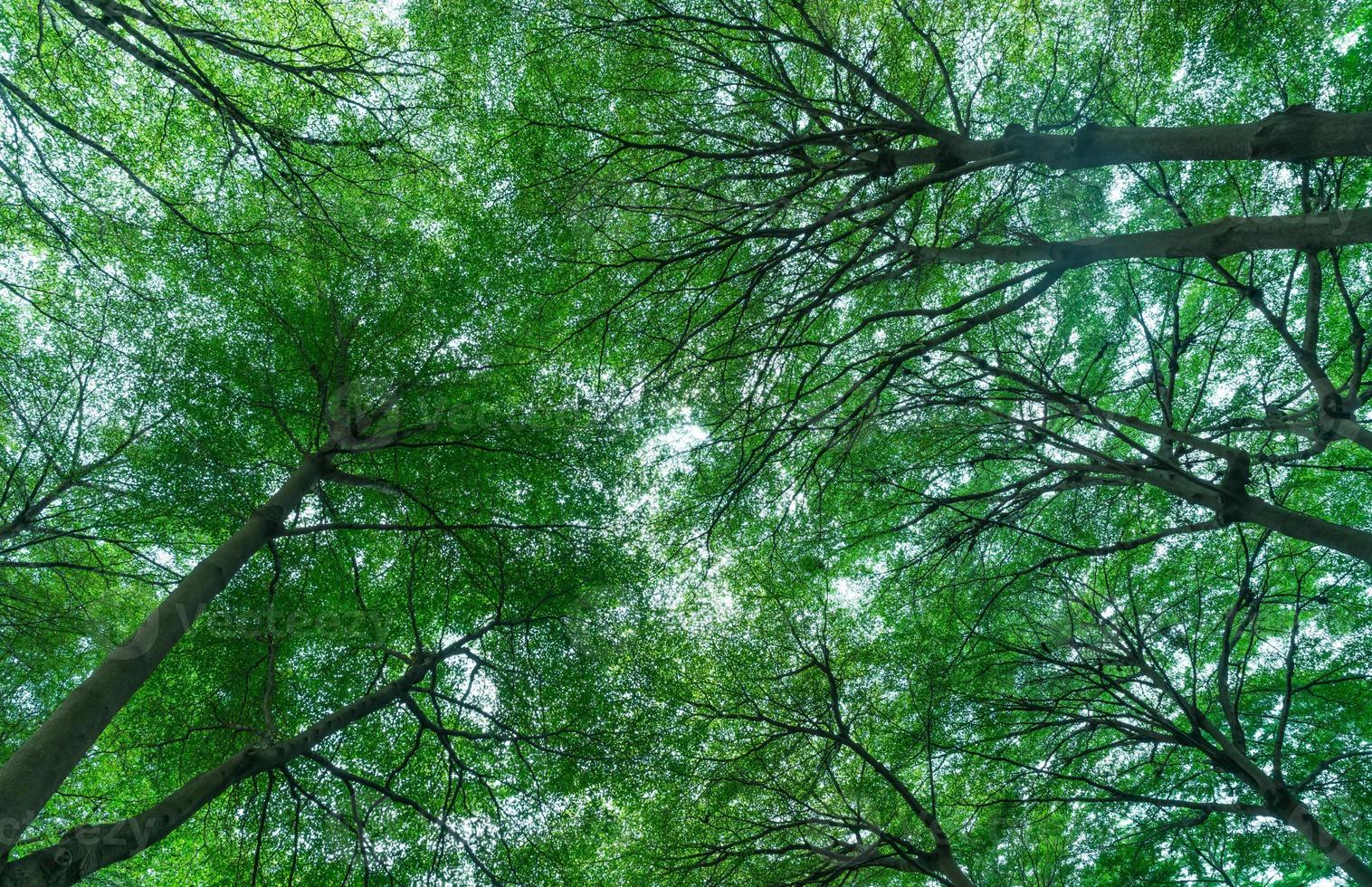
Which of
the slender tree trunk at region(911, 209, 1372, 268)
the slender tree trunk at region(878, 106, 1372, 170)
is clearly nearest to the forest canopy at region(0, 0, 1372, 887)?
the slender tree trunk at region(878, 106, 1372, 170)

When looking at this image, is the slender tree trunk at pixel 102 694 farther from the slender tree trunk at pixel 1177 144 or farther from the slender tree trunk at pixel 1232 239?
the slender tree trunk at pixel 1232 239

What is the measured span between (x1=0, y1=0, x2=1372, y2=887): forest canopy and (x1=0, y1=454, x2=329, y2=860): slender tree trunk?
395mm

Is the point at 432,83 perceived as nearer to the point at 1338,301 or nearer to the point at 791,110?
the point at 791,110

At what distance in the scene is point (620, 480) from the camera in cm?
735

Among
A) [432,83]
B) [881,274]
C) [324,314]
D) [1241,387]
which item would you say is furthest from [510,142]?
[1241,387]

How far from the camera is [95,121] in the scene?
678 cm

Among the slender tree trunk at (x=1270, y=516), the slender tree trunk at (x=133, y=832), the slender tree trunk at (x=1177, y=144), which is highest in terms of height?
the slender tree trunk at (x=1177, y=144)

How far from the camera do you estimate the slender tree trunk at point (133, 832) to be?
134 inches

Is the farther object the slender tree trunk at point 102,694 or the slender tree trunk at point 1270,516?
the slender tree trunk at point 1270,516

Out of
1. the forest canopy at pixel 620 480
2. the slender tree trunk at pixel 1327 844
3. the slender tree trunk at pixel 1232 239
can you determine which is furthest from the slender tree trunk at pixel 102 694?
the slender tree trunk at pixel 1327 844

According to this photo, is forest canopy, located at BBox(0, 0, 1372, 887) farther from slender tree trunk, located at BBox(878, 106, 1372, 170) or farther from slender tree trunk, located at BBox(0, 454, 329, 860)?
slender tree trunk, located at BBox(878, 106, 1372, 170)

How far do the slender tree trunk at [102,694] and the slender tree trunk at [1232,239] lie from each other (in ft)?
17.8

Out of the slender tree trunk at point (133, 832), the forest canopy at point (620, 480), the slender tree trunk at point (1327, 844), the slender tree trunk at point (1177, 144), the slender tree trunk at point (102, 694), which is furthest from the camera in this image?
the forest canopy at point (620, 480)

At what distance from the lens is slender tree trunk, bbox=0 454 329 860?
10.8 feet
